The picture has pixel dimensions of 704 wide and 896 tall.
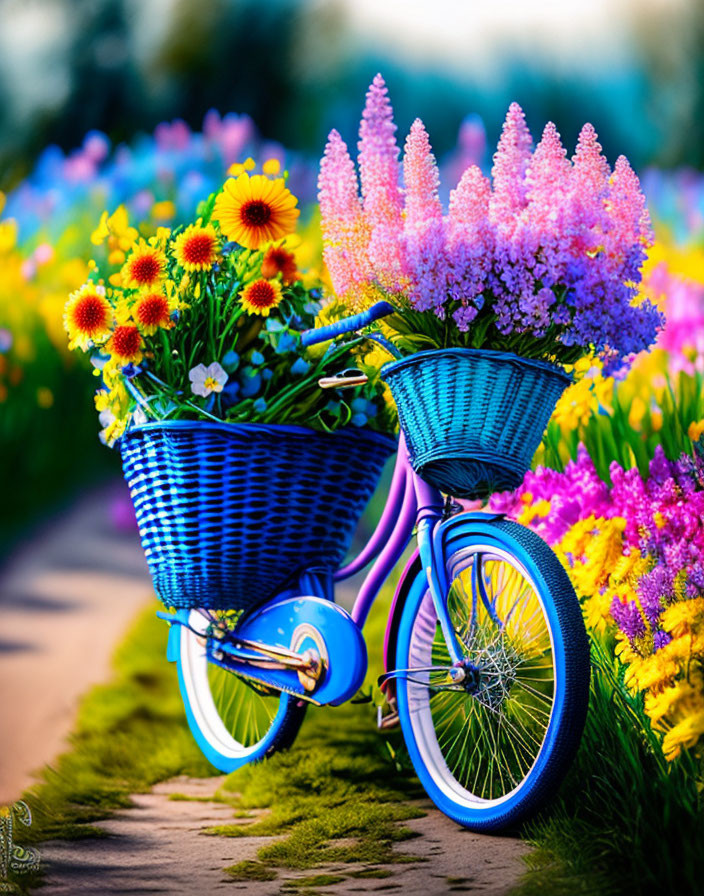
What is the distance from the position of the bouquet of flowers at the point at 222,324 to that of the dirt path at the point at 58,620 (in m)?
1.19

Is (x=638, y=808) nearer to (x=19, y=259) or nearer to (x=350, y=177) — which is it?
(x=350, y=177)

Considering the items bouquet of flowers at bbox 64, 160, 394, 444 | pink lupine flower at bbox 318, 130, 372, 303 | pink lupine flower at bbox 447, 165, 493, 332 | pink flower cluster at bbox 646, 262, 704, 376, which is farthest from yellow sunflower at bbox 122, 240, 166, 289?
pink flower cluster at bbox 646, 262, 704, 376

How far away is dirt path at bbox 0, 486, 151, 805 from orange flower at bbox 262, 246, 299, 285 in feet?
4.87

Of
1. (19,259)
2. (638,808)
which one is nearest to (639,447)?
(638,808)

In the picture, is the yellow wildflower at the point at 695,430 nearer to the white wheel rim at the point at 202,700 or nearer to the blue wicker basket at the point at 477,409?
the blue wicker basket at the point at 477,409

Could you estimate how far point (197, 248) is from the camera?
2.28m

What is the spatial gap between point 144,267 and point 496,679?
3.81 ft

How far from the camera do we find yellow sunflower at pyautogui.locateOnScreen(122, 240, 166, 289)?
229 centimetres

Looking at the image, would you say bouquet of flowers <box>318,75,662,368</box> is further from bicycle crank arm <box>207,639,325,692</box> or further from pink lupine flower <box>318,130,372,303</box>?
bicycle crank arm <box>207,639,325,692</box>

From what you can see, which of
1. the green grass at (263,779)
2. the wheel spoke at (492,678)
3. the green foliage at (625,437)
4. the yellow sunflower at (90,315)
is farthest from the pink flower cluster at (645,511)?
the yellow sunflower at (90,315)

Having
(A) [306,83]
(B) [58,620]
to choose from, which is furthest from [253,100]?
(B) [58,620]

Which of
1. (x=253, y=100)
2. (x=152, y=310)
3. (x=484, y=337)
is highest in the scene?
(x=253, y=100)

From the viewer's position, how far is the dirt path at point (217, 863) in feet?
6.10

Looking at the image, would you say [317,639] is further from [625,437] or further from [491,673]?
[625,437]
